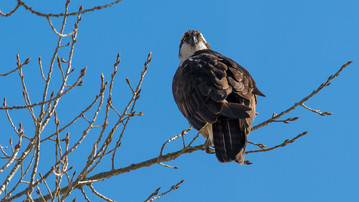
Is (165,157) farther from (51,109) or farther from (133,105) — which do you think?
(51,109)

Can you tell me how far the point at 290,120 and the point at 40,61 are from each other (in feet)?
8.23

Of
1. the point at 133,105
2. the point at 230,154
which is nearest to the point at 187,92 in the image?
the point at 230,154

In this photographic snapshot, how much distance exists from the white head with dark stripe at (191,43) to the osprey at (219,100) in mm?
1389

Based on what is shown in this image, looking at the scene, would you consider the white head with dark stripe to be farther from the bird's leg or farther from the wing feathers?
the bird's leg

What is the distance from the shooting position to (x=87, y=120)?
4.18 m

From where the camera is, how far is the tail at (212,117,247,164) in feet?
16.4


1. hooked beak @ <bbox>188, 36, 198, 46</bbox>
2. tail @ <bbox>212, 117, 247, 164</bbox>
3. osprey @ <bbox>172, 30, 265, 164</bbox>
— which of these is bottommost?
tail @ <bbox>212, 117, 247, 164</bbox>

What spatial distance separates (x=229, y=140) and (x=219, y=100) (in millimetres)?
437

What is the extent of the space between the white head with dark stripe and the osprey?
4.56ft

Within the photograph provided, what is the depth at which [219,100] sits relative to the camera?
5211mm

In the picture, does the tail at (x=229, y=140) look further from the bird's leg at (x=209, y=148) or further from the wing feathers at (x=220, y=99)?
the bird's leg at (x=209, y=148)

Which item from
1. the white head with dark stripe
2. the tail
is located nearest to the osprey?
the tail

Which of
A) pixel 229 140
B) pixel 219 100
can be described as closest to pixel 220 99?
pixel 219 100

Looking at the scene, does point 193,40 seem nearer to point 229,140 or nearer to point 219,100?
point 219,100
